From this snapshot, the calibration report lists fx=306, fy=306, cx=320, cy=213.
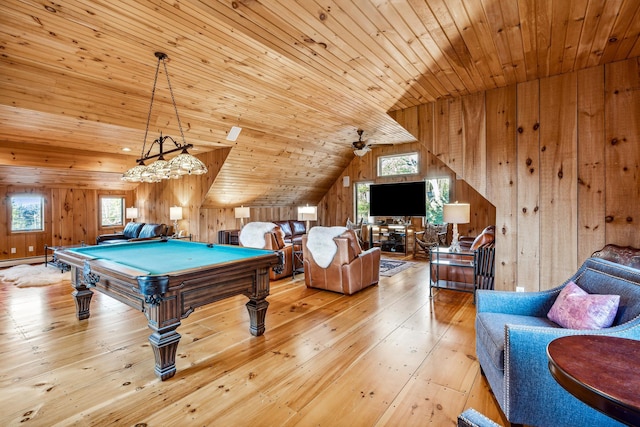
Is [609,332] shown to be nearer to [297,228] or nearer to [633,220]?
[633,220]

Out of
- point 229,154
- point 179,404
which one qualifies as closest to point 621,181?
point 179,404

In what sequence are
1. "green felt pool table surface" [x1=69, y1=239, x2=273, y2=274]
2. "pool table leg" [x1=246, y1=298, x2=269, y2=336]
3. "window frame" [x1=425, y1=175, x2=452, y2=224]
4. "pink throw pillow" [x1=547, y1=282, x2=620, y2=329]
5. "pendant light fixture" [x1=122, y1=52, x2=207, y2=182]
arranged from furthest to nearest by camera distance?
"window frame" [x1=425, y1=175, x2=452, y2=224], "pendant light fixture" [x1=122, y1=52, x2=207, y2=182], "pool table leg" [x1=246, y1=298, x2=269, y2=336], "green felt pool table surface" [x1=69, y1=239, x2=273, y2=274], "pink throw pillow" [x1=547, y1=282, x2=620, y2=329]

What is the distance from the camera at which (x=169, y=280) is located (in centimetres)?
216

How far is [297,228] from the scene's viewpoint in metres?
8.62

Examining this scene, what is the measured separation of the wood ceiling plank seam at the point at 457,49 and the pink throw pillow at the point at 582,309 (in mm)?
2107

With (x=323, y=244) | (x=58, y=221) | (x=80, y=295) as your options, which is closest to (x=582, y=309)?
(x=323, y=244)

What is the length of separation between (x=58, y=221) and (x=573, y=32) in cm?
1033

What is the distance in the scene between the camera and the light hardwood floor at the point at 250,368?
74.8 inches

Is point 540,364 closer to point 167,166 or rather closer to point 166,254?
point 166,254

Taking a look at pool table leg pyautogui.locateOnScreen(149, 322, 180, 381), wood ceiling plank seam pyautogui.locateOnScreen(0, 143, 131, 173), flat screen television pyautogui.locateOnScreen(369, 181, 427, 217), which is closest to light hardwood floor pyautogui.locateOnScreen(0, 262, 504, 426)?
pool table leg pyautogui.locateOnScreen(149, 322, 180, 381)

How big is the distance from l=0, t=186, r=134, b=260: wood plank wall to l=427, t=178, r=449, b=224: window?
867cm

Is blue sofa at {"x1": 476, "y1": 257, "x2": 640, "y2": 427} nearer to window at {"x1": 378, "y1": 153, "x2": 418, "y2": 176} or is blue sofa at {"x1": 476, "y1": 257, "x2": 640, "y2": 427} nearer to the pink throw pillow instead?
the pink throw pillow

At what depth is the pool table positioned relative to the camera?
223 cm

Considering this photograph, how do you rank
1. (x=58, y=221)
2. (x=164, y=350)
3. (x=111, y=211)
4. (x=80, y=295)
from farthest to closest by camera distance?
1. (x=111, y=211)
2. (x=58, y=221)
3. (x=80, y=295)
4. (x=164, y=350)
